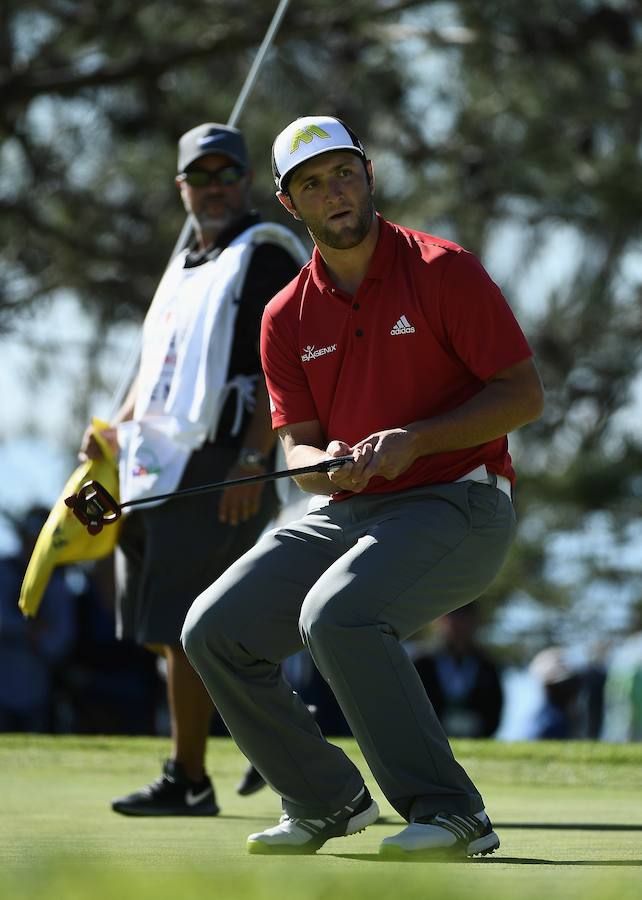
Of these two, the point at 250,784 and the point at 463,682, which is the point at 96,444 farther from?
the point at 463,682

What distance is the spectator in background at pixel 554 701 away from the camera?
43.4 ft

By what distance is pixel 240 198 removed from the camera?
627cm

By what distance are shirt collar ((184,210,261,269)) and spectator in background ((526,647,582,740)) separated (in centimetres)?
772

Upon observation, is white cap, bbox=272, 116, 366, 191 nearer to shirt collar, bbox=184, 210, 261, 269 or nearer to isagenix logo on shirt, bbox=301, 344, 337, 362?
isagenix logo on shirt, bbox=301, 344, 337, 362

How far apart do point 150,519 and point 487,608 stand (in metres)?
11.7

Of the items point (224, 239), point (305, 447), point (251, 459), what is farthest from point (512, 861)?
point (224, 239)

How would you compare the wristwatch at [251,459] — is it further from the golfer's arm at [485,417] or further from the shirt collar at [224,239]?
the golfer's arm at [485,417]

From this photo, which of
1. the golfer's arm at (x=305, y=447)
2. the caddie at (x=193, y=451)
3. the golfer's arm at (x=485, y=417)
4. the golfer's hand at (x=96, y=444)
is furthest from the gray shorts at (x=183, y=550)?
the golfer's arm at (x=485, y=417)

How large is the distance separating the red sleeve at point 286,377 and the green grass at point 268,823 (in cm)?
110

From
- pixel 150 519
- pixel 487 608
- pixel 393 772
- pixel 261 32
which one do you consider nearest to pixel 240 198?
pixel 150 519

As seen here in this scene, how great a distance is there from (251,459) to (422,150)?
10417 millimetres

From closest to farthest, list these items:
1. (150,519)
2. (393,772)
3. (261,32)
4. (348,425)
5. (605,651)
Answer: (393,772) → (348,425) → (150,519) → (261,32) → (605,651)

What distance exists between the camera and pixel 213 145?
6.21m

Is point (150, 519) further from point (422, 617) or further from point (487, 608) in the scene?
point (487, 608)
